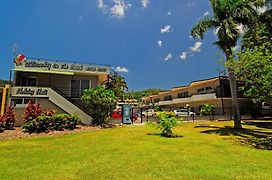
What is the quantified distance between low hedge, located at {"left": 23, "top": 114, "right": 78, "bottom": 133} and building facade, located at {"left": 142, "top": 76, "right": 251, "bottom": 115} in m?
28.0

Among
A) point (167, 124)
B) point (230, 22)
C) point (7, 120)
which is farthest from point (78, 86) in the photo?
point (230, 22)

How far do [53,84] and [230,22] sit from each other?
21.8m

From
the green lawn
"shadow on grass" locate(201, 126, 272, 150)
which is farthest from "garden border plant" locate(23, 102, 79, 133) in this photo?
"shadow on grass" locate(201, 126, 272, 150)

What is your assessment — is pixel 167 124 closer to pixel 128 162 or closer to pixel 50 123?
pixel 128 162

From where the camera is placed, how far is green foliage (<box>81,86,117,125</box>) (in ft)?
77.9

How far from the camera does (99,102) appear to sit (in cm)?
2367

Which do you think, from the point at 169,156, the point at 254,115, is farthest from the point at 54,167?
the point at 254,115

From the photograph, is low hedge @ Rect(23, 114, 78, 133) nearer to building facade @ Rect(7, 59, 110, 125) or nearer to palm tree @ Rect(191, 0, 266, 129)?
building facade @ Rect(7, 59, 110, 125)

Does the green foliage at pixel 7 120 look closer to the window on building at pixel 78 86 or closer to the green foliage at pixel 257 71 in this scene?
the window on building at pixel 78 86

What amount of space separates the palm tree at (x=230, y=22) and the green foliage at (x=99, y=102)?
12117 mm

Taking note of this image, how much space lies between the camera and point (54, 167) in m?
9.22

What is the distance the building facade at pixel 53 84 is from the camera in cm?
2495

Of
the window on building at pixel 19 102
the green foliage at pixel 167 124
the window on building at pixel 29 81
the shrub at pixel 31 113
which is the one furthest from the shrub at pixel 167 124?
the window on building at pixel 29 81

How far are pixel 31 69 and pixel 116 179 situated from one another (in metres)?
21.8
